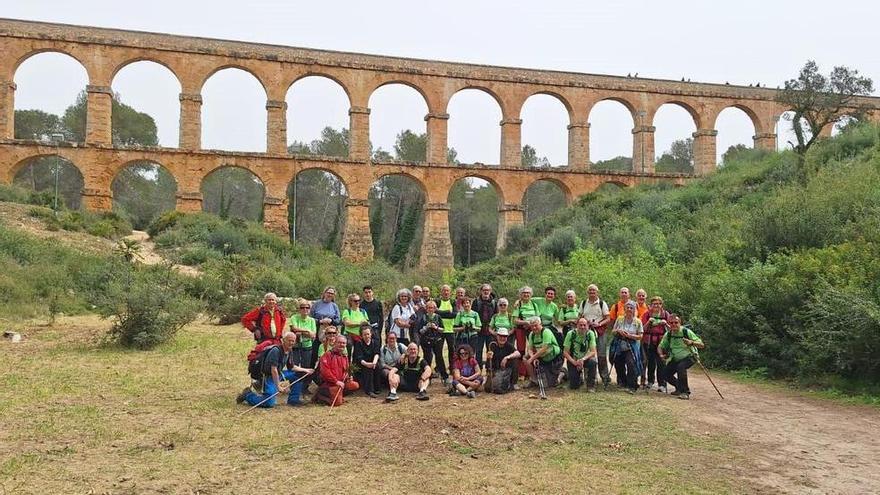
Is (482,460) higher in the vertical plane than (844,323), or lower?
lower

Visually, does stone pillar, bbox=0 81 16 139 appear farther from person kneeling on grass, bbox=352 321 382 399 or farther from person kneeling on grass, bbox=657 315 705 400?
person kneeling on grass, bbox=657 315 705 400

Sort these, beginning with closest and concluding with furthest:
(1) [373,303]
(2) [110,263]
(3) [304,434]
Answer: (3) [304,434], (1) [373,303], (2) [110,263]

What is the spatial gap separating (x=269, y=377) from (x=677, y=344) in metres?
4.64

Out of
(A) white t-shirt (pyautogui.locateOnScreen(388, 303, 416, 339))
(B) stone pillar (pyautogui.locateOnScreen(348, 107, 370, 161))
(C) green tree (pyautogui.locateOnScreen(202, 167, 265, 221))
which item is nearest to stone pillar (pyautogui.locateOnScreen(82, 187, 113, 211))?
(B) stone pillar (pyautogui.locateOnScreen(348, 107, 370, 161))

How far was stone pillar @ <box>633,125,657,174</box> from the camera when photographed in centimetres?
3094

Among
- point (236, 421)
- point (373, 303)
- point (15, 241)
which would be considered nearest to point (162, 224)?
point (15, 241)

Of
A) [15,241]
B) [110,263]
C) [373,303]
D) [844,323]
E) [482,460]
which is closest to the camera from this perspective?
[482,460]

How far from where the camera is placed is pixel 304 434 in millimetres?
5965

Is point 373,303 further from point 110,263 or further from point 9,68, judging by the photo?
point 9,68

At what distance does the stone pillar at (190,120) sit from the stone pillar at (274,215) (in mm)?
3493

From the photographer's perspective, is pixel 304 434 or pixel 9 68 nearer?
pixel 304 434

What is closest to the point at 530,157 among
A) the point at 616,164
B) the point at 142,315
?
the point at 616,164

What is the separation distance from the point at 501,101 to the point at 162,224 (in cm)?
1466

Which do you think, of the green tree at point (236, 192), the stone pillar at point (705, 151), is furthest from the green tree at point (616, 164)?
the green tree at point (236, 192)
